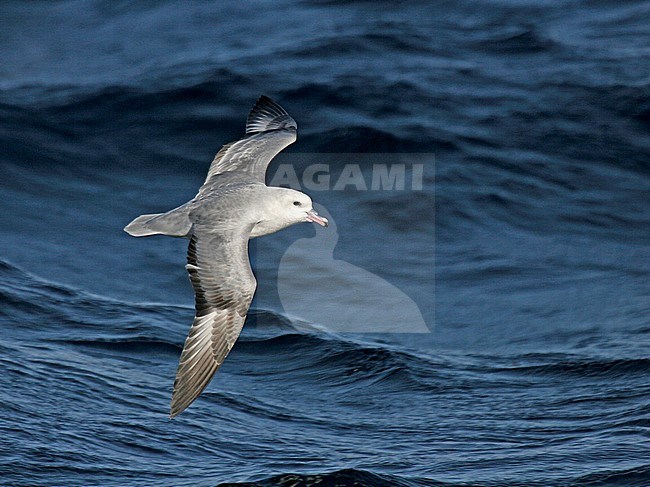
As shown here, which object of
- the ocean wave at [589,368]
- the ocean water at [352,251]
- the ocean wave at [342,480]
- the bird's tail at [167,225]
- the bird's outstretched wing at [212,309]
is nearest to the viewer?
the bird's outstretched wing at [212,309]

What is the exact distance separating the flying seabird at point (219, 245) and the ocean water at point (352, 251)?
107 cm

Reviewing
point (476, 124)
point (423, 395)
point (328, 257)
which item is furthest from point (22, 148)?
point (423, 395)

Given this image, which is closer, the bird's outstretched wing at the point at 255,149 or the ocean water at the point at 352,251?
the ocean water at the point at 352,251

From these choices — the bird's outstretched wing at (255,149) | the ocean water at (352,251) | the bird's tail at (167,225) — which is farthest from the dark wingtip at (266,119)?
the bird's tail at (167,225)

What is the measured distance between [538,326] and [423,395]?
162 centimetres

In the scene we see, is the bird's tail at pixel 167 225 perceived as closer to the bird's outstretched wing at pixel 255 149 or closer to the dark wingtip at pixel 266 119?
the bird's outstretched wing at pixel 255 149

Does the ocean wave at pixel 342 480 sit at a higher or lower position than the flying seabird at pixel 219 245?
lower

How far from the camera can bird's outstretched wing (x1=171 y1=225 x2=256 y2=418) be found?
7672 millimetres

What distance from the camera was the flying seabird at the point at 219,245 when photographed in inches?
302

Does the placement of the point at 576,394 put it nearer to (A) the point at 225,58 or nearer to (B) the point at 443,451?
(B) the point at 443,451

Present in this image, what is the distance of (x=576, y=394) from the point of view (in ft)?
33.9

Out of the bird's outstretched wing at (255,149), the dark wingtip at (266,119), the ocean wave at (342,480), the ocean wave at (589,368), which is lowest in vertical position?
the ocean wave at (342,480)

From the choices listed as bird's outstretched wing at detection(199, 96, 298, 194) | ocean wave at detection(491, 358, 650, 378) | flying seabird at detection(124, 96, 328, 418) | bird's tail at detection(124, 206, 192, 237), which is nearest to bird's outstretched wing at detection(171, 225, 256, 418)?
flying seabird at detection(124, 96, 328, 418)

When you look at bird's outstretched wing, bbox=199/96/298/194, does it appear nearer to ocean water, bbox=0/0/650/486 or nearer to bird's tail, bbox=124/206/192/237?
bird's tail, bbox=124/206/192/237
